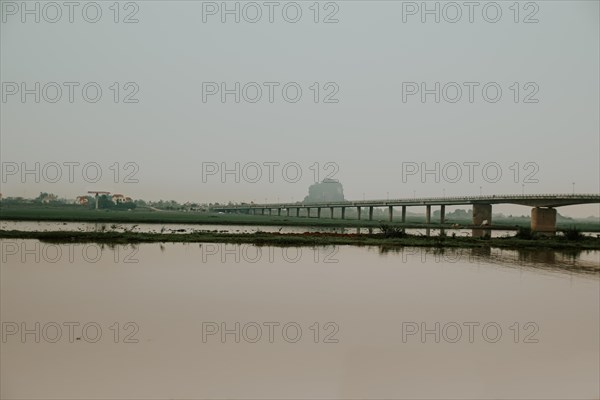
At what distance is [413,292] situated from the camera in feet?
47.5

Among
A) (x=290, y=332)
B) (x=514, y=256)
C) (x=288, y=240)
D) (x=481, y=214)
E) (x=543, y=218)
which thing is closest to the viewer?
(x=290, y=332)

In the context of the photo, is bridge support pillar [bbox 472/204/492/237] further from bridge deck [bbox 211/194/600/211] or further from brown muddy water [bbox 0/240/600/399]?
brown muddy water [bbox 0/240/600/399]

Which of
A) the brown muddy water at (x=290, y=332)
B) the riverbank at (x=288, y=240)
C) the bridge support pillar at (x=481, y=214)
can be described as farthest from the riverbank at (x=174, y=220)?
the brown muddy water at (x=290, y=332)

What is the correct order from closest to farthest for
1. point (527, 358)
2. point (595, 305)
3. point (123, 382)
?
point (123, 382), point (527, 358), point (595, 305)

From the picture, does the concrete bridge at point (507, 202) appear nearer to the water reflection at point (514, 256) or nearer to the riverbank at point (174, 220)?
the riverbank at point (174, 220)

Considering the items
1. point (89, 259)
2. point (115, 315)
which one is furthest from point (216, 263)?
point (115, 315)

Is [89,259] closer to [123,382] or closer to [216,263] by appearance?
[216,263]

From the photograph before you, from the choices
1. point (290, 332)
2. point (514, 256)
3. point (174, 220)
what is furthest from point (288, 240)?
point (174, 220)

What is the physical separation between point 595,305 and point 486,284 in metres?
3.23

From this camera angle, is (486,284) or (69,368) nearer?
(69,368)

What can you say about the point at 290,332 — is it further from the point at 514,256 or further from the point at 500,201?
the point at 500,201

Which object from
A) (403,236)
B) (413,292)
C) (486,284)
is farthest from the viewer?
(403,236)

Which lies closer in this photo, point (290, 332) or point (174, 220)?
point (290, 332)

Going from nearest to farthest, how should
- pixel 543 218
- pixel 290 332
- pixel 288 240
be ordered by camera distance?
pixel 290 332 → pixel 288 240 → pixel 543 218
